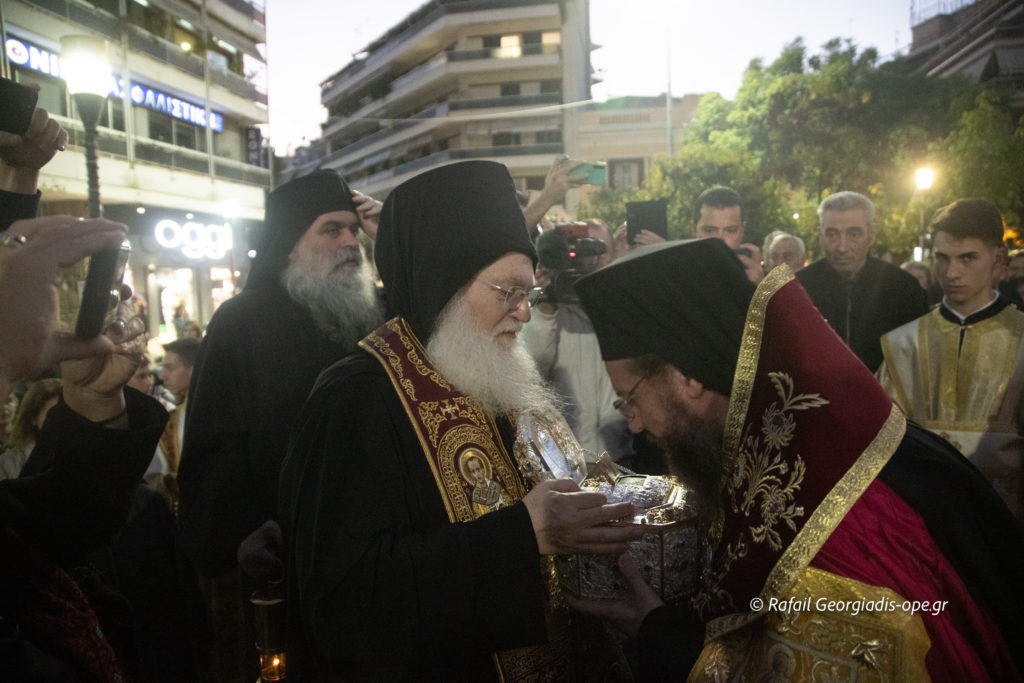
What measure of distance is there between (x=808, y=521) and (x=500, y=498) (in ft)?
2.84

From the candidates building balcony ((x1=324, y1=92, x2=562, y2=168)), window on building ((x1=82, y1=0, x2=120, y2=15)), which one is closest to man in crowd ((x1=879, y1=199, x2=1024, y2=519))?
window on building ((x1=82, y1=0, x2=120, y2=15))

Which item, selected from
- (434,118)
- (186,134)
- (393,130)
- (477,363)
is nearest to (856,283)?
(477,363)

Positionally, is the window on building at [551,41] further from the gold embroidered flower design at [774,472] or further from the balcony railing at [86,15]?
the gold embroidered flower design at [774,472]

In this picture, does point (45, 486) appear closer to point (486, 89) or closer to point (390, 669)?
point (390, 669)

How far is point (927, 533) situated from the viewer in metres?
1.57

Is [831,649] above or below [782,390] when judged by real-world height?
below

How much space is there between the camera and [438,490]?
→ 1.99 meters

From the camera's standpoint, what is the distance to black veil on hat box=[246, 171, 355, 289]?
12.0ft

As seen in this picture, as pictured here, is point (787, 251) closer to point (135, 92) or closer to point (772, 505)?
point (772, 505)

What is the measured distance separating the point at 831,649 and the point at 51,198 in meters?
16.7

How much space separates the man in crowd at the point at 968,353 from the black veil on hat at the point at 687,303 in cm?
241

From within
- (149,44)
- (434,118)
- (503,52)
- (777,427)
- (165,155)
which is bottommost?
(777,427)

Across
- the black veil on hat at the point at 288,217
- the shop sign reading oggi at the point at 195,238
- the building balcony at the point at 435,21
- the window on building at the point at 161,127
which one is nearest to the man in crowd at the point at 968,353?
the black veil on hat at the point at 288,217

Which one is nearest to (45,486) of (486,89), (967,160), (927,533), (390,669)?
(390,669)
